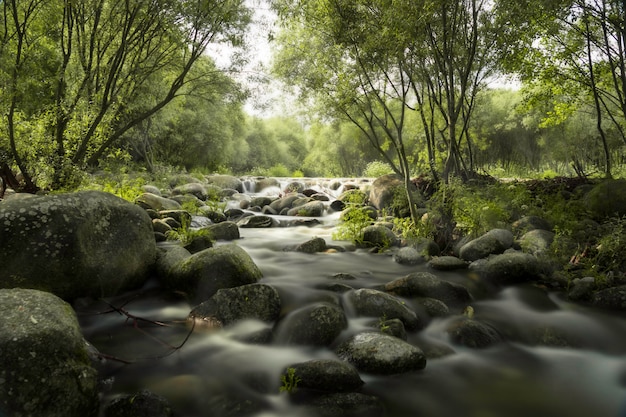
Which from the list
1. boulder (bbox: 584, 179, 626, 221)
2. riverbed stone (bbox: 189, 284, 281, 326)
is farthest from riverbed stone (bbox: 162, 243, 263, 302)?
boulder (bbox: 584, 179, 626, 221)

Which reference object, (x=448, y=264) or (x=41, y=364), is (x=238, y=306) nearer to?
(x=41, y=364)

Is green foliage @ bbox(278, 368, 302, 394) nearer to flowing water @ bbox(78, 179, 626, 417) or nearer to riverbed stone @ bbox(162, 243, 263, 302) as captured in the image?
flowing water @ bbox(78, 179, 626, 417)

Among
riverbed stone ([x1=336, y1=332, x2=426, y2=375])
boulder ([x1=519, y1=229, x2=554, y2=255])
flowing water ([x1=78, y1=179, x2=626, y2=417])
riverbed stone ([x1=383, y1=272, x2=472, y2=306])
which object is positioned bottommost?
flowing water ([x1=78, y1=179, x2=626, y2=417])

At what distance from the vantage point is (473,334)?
4.09 metres

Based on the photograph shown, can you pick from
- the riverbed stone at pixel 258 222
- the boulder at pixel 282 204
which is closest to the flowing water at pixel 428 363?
the riverbed stone at pixel 258 222

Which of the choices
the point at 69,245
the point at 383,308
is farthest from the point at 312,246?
the point at 69,245

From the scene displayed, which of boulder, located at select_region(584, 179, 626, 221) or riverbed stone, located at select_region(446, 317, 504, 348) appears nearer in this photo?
riverbed stone, located at select_region(446, 317, 504, 348)

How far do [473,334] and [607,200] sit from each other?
713 centimetres

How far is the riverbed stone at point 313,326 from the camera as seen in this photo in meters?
3.86

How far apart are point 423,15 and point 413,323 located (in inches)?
239

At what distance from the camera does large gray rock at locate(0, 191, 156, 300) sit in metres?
4.06

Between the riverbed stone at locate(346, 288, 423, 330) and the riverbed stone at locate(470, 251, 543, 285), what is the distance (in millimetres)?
2412

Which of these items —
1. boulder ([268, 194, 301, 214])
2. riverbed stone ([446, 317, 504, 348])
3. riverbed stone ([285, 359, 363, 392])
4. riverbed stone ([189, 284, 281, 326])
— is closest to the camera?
riverbed stone ([285, 359, 363, 392])

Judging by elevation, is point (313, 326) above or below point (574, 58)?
below
